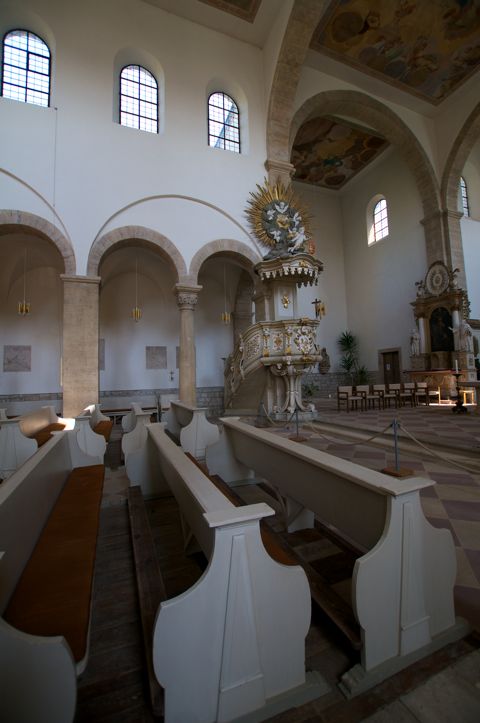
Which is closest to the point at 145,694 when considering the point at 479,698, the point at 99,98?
the point at 479,698

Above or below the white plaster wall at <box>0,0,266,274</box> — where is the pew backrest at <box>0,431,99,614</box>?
below

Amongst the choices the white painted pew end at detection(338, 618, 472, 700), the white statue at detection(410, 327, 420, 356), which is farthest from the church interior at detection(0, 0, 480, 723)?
the white statue at detection(410, 327, 420, 356)

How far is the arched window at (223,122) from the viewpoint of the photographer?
1055 cm

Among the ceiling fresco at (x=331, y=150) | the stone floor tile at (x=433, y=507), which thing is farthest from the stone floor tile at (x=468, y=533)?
the ceiling fresco at (x=331, y=150)

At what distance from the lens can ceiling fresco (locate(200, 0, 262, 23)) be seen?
9625 mm

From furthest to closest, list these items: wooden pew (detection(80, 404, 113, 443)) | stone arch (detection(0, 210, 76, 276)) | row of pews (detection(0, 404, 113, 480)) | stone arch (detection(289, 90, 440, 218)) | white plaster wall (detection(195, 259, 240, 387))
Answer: white plaster wall (detection(195, 259, 240, 387)) < stone arch (detection(289, 90, 440, 218)) < stone arch (detection(0, 210, 76, 276)) < wooden pew (detection(80, 404, 113, 443)) < row of pews (detection(0, 404, 113, 480))

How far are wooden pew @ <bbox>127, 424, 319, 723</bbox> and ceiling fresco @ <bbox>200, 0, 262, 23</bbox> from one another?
13576mm

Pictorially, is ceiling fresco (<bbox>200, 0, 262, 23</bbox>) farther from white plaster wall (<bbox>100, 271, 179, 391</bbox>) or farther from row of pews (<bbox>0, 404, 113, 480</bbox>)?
row of pews (<bbox>0, 404, 113, 480</bbox>)

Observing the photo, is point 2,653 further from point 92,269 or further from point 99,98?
point 99,98

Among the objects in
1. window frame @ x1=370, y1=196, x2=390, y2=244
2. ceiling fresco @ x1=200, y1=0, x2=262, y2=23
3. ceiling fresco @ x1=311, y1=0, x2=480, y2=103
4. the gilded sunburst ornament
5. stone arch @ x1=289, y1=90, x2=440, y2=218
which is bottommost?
the gilded sunburst ornament

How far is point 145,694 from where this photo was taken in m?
1.48

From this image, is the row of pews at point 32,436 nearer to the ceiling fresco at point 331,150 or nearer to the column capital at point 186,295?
the column capital at point 186,295

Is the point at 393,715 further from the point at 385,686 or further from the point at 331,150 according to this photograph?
the point at 331,150

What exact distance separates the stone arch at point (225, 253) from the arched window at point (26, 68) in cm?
533
